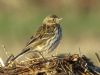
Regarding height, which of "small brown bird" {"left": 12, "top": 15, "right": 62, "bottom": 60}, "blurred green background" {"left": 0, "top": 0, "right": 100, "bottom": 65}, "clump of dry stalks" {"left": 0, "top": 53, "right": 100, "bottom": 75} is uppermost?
"blurred green background" {"left": 0, "top": 0, "right": 100, "bottom": 65}

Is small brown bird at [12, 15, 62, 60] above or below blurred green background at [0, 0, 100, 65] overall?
below

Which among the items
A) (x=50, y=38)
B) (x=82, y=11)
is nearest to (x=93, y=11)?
(x=82, y=11)

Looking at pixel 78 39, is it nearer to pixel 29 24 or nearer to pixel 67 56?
pixel 29 24

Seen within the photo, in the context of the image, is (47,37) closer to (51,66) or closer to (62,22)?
(51,66)

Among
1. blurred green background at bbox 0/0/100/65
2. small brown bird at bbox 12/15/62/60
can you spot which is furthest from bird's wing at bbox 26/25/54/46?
blurred green background at bbox 0/0/100/65

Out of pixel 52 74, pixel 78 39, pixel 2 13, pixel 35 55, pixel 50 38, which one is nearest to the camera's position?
pixel 52 74

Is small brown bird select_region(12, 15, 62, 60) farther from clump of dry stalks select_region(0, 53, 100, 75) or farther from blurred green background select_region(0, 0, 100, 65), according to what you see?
blurred green background select_region(0, 0, 100, 65)

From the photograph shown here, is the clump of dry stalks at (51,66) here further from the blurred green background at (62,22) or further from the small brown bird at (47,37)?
the blurred green background at (62,22)

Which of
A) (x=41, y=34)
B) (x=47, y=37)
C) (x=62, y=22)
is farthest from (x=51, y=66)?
(x=62, y=22)
